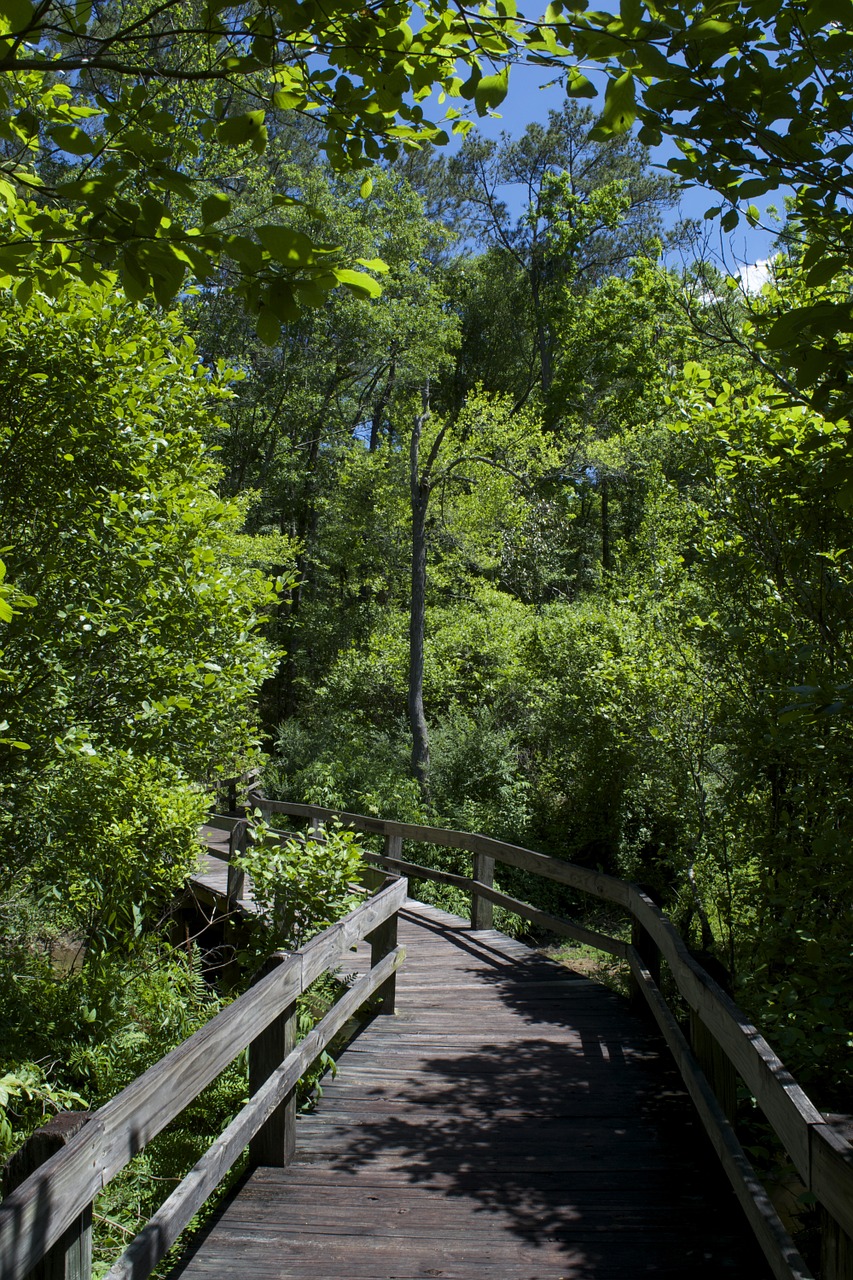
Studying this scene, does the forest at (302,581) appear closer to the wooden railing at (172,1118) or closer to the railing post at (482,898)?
the wooden railing at (172,1118)

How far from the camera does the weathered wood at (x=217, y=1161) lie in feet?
9.05

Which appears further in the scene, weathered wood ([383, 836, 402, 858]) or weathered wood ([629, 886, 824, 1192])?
weathered wood ([383, 836, 402, 858])

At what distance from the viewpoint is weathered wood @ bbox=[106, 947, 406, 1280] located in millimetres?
2760

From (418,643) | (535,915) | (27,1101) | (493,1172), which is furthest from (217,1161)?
(418,643)

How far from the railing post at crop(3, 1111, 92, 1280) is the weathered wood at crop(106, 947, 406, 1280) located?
452 millimetres

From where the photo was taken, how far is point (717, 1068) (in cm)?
387

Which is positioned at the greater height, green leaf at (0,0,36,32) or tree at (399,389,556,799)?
tree at (399,389,556,799)

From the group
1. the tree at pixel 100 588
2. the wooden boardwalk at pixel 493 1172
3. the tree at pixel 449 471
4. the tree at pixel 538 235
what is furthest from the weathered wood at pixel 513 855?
the tree at pixel 538 235

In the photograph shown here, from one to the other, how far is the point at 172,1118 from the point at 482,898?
6.38 meters

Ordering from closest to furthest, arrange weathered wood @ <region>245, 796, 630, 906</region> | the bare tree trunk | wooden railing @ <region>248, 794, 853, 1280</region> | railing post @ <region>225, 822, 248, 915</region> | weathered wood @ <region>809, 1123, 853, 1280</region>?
1. weathered wood @ <region>809, 1123, 853, 1280</region>
2. wooden railing @ <region>248, 794, 853, 1280</region>
3. weathered wood @ <region>245, 796, 630, 906</region>
4. railing post @ <region>225, 822, 248, 915</region>
5. the bare tree trunk

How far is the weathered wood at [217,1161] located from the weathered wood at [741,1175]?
1765 millimetres

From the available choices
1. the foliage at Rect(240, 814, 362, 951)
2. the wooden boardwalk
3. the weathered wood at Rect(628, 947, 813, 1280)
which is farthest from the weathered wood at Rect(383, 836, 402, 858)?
the weathered wood at Rect(628, 947, 813, 1280)

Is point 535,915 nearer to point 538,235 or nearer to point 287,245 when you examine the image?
point 287,245

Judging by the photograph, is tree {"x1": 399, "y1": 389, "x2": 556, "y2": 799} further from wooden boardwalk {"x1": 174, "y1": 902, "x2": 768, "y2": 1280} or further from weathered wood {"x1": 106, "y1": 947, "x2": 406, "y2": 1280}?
weathered wood {"x1": 106, "y1": 947, "x2": 406, "y2": 1280}
